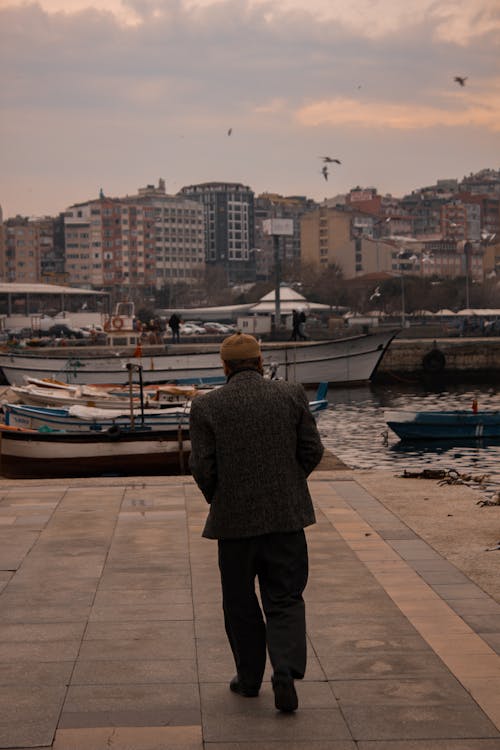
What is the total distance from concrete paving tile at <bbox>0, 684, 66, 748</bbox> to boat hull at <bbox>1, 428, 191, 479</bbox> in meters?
16.3

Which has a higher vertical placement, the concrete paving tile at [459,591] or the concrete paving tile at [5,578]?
the concrete paving tile at [5,578]

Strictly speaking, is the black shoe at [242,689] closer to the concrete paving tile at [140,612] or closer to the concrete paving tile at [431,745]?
the concrete paving tile at [431,745]

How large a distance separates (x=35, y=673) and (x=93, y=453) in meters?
16.4

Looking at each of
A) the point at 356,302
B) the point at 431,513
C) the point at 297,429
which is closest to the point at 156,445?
the point at 431,513

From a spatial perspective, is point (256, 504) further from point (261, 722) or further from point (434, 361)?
point (434, 361)

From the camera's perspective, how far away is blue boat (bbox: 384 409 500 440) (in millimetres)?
32969

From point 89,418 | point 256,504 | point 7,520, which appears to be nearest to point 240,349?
point 256,504

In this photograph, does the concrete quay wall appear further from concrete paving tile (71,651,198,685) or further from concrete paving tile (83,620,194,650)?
concrete paving tile (71,651,198,685)

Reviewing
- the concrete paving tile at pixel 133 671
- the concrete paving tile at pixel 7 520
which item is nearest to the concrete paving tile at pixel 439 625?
the concrete paving tile at pixel 133 671

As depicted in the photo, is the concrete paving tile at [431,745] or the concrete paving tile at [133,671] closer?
the concrete paving tile at [431,745]

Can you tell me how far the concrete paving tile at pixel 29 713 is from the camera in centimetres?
508

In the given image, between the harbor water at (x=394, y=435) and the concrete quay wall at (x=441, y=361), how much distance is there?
4.34m

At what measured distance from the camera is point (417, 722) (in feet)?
17.4

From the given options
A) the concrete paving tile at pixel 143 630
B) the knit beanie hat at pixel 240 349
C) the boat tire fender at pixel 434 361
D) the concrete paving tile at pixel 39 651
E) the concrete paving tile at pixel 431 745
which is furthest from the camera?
the boat tire fender at pixel 434 361
